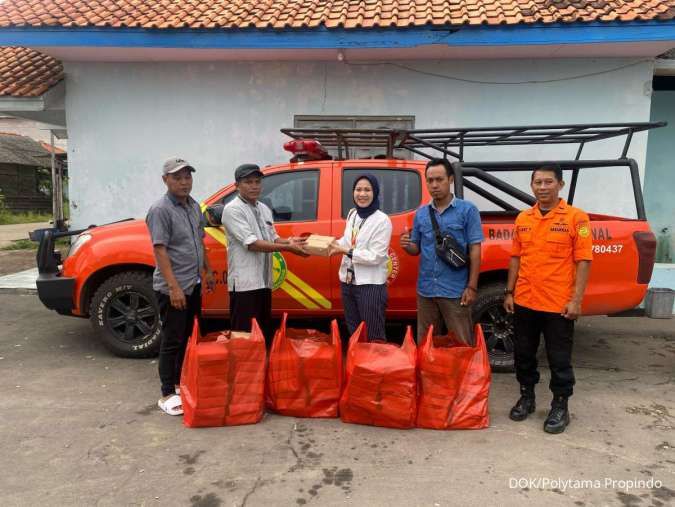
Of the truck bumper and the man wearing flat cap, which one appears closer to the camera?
the man wearing flat cap

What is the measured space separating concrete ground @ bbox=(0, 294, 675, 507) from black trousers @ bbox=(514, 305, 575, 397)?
32cm

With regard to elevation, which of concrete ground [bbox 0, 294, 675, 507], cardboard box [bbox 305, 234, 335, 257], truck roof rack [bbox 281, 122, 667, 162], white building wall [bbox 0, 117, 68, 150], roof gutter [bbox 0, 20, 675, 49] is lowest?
concrete ground [bbox 0, 294, 675, 507]

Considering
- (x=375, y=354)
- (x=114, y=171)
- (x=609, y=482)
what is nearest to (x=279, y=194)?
(x=375, y=354)

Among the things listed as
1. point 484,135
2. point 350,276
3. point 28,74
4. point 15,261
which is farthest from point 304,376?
point 15,261

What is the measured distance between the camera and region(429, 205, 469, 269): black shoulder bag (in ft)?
10.7

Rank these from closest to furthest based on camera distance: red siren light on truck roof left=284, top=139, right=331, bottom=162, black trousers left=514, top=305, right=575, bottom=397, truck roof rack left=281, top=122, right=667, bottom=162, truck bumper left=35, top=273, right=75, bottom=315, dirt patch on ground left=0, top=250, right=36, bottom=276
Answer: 1. black trousers left=514, top=305, right=575, bottom=397
2. truck roof rack left=281, top=122, right=667, bottom=162
3. truck bumper left=35, top=273, right=75, bottom=315
4. red siren light on truck roof left=284, top=139, right=331, bottom=162
5. dirt patch on ground left=0, top=250, right=36, bottom=276

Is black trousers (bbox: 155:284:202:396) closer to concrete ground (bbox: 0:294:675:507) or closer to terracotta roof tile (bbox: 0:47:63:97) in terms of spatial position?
concrete ground (bbox: 0:294:675:507)

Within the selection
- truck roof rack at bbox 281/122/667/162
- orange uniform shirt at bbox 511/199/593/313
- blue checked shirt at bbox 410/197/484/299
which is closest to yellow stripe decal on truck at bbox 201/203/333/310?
blue checked shirt at bbox 410/197/484/299

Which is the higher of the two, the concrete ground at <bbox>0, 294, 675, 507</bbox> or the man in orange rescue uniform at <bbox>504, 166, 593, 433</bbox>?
the man in orange rescue uniform at <bbox>504, 166, 593, 433</bbox>

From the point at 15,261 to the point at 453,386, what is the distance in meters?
10.2

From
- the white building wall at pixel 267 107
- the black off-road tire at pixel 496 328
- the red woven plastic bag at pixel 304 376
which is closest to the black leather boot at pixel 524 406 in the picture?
the black off-road tire at pixel 496 328

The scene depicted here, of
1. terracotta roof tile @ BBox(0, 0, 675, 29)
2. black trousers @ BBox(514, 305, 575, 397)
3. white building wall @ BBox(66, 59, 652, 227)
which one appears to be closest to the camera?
black trousers @ BBox(514, 305, 575, 397)

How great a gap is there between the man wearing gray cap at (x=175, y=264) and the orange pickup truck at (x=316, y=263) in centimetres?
82

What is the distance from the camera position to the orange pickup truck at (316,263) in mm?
4086
